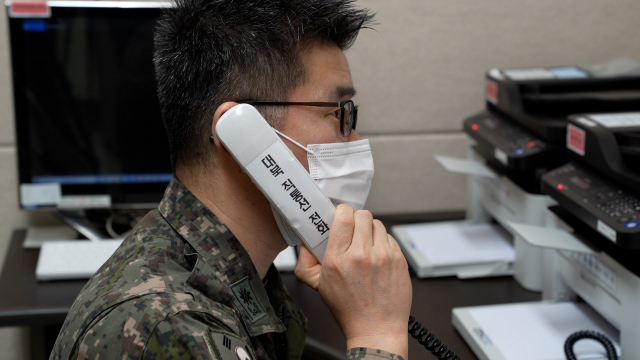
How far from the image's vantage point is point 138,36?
1.58 meters

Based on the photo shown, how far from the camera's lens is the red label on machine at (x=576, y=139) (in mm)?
1225

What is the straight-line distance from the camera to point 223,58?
88 centimetres

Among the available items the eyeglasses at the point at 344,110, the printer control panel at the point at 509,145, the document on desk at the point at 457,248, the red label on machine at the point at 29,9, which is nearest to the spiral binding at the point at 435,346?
the eyeglasses at the point at 344,110

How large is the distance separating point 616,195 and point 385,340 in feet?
1.87

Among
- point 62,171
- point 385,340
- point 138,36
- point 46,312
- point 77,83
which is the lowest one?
point 46,312

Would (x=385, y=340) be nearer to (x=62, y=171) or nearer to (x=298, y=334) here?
(x=298, y=334)

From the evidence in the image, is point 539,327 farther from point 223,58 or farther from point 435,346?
point 223,58

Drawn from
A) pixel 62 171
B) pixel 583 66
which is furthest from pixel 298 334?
pixel 583 66

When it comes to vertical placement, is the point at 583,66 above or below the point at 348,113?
above

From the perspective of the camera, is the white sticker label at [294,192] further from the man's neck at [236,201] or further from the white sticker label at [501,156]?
the white sticker label at [501,156]

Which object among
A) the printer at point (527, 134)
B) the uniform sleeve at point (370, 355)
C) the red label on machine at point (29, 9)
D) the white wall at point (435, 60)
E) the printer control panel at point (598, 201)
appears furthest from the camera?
the white wall at point (435, 60)

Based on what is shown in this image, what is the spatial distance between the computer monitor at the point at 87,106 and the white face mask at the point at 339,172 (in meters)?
0.77

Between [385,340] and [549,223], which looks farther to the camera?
[549,223]

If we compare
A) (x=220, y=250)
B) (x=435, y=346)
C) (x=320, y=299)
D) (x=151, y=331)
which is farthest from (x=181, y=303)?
(x=320, y=299)
